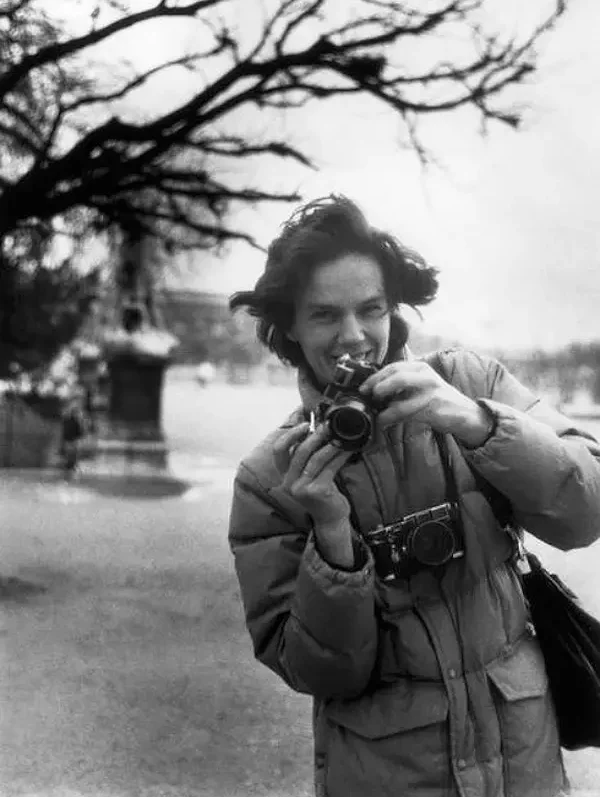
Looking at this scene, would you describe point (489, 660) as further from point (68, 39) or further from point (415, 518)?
point (68, 39)

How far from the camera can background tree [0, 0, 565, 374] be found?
10.7ft

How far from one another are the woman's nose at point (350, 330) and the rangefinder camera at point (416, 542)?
0.71ft

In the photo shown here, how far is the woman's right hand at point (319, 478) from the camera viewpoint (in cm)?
118

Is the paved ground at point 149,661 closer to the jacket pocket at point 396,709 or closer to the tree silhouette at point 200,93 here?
the tree silhouette at point 200,93

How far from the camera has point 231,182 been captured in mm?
3672

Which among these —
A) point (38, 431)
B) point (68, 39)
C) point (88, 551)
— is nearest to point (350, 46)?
point (68, 39)

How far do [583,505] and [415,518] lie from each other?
187 mm

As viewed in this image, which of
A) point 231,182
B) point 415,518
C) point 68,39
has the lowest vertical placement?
point 415,518

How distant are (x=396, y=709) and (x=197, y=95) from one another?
9.30 ft

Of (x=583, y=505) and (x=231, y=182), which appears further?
(x=231, y=182)

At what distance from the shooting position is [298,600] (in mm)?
1216

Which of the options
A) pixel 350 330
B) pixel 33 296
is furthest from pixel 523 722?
pixel 33 296

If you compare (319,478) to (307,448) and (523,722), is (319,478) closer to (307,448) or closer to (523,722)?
(307,448)

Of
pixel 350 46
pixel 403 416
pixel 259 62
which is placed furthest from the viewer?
pixel 259 62
